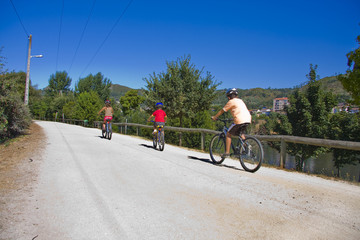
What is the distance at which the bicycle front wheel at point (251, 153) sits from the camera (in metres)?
5.78

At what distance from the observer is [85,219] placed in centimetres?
294

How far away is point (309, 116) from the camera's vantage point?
31188 mm

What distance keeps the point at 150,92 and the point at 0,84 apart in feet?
47.7

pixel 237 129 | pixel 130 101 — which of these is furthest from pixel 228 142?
pixel 130 101

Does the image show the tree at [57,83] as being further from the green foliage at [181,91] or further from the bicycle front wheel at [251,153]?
the bicycle front wheel at [251,153]

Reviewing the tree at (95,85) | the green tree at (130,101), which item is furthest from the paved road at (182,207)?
the green tree at (130,101)

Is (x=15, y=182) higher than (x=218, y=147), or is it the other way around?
(x=218, y=147)

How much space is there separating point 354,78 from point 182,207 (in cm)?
1551

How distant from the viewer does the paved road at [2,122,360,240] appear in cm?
267

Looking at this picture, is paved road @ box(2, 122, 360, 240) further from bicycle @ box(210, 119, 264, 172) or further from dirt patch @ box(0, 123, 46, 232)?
bicycle @ box(210, 119, 264, 172)

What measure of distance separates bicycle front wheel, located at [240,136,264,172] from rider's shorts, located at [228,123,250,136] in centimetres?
26

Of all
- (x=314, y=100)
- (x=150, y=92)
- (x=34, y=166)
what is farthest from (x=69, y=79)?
(x=34, y=166)

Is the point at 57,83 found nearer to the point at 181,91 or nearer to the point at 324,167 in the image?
the point at 181,91

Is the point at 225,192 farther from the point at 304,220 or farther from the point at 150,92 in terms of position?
the point at 150,92
